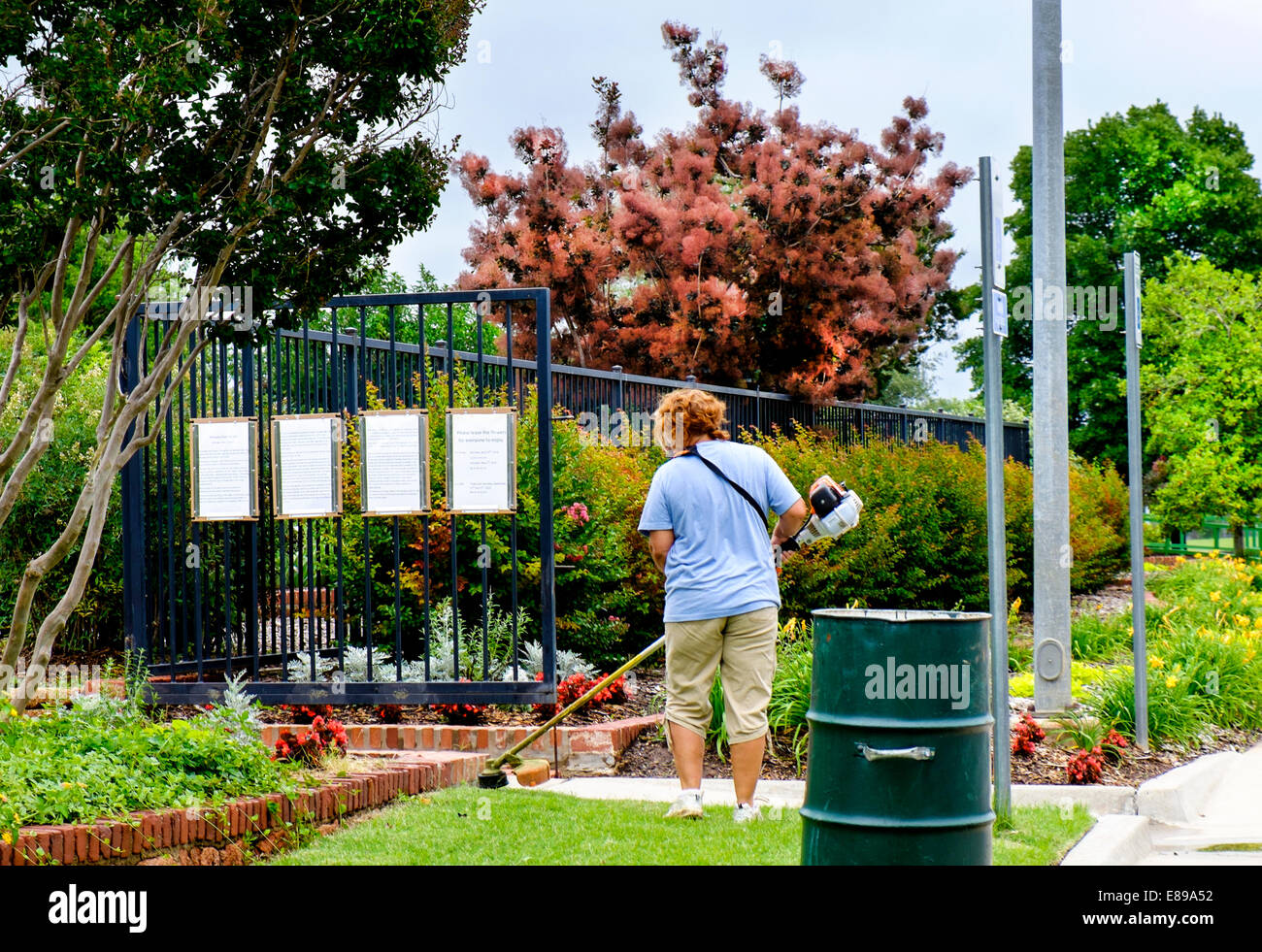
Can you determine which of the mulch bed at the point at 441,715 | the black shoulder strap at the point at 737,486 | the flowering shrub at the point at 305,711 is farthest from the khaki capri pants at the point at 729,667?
the flowering shrub at the point at 305,711

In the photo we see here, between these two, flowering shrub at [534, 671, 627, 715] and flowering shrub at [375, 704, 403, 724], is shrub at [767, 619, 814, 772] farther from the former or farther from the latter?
flowering shrub at [375, 704, 403, 724]

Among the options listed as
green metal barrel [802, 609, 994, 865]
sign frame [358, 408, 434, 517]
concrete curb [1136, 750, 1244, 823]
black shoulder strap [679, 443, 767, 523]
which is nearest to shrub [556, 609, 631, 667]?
sign frame [358, 408, 434, 517]

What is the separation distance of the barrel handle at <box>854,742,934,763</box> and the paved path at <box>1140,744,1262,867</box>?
1.95 metres

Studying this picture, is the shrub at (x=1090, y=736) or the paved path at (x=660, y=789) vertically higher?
the shrub at (x=1090, y=736)

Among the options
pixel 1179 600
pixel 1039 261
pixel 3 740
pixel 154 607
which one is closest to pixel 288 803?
pixel 3 740

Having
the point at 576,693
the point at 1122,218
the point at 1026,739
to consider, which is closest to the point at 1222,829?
the point at 1026,739

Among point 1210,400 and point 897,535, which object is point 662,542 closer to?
point 897,535

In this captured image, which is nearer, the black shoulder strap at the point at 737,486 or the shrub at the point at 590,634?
the black shoulder strap at the point at 737,486

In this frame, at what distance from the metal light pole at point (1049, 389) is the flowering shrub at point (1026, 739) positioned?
997 millimetres

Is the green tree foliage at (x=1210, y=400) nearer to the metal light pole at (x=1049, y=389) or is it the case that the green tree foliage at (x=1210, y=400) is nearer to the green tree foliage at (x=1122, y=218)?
the green tree foliage at (x=1122, y=218)

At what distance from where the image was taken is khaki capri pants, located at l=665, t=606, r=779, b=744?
5.45 m

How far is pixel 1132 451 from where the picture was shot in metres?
7.38

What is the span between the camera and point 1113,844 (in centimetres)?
522

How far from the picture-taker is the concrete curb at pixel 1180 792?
6.22 m
